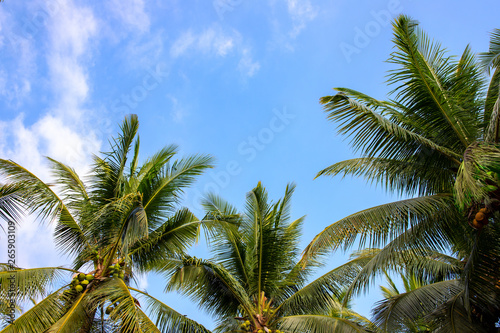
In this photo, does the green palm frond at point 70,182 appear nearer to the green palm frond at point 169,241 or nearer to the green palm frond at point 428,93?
the green palm frond at point 169,241

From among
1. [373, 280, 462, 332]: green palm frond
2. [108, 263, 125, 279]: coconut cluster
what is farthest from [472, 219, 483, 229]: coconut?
[108, 263, 125, 279]: coconut cluster

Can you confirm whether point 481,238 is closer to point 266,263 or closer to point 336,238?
point 336,238

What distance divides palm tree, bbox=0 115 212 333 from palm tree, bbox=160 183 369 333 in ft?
2.89

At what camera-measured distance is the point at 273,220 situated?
10.8 meters

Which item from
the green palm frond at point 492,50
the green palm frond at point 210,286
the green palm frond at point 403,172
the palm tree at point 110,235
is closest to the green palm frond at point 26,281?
the palm tree at point 110,235

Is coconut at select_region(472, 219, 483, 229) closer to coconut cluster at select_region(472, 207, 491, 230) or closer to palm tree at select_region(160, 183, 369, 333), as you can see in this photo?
coconut cluster at select_region(472, 207, 491, 230)

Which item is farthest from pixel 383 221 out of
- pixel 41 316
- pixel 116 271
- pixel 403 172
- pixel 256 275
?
pixel 41 316

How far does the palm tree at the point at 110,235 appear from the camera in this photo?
7.50 m

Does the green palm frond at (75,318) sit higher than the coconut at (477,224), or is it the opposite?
the coconut at (477,224)

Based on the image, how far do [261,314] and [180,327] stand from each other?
201 centimetres

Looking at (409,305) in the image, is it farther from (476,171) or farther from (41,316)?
(41,316)

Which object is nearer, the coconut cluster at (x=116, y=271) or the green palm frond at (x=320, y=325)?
the green palm frond at (x=320, y=325)

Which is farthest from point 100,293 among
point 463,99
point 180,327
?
point 463,99

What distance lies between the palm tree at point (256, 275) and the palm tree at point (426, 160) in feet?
6.81
